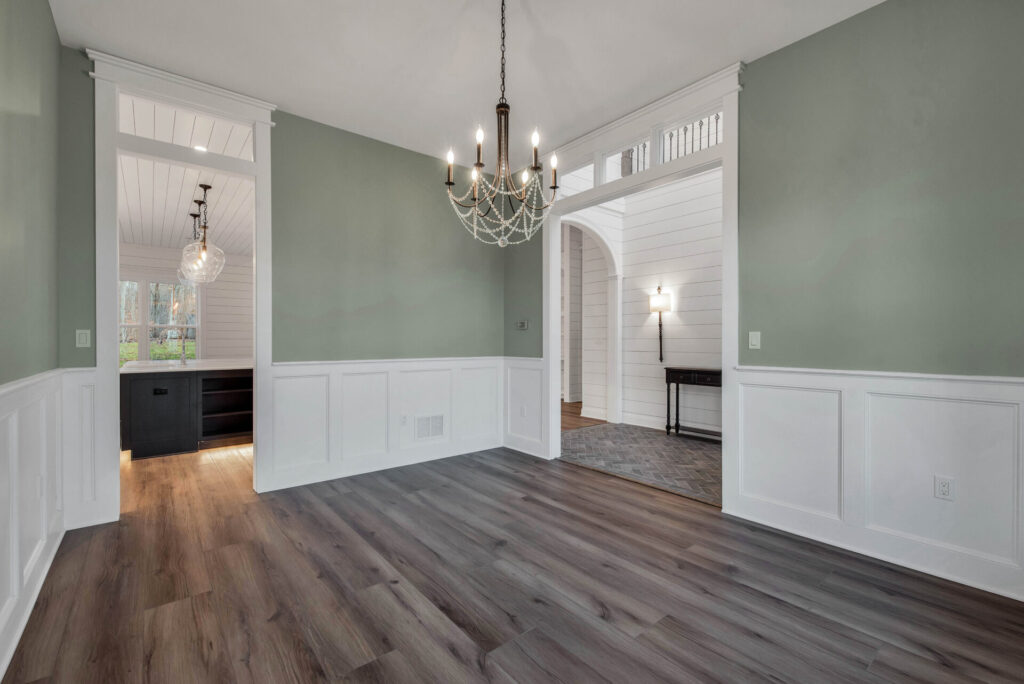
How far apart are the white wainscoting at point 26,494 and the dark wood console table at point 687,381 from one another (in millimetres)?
5242

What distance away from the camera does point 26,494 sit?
1.99 metres

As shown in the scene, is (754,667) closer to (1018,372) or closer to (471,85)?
(1018,372)

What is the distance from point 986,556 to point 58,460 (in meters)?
4.95

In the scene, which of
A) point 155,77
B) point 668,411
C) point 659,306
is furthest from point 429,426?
point 155,77

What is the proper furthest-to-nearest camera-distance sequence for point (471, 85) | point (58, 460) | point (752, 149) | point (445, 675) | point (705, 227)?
point (705, 227) < point (471, 85) < point (752, 149) < point (58, 460) < point (445, 675)

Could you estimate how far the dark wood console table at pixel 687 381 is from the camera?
504 centimetres

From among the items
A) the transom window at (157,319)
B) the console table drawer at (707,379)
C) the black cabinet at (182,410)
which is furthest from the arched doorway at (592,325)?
the transom window at (157,319)

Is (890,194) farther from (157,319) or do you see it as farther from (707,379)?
(157,319)

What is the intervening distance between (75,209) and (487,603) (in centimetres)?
348

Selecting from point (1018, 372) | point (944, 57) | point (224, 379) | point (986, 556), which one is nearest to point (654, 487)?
point (986, 556)

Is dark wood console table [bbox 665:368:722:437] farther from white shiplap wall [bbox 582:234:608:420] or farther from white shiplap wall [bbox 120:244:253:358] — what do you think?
white shiplap wall [bbox 120:244:253:358]

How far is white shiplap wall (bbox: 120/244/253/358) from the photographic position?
8078 mm

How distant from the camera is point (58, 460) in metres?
2.68

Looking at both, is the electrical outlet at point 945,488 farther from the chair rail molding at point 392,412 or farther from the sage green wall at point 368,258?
the sage green wall at point 368,258
